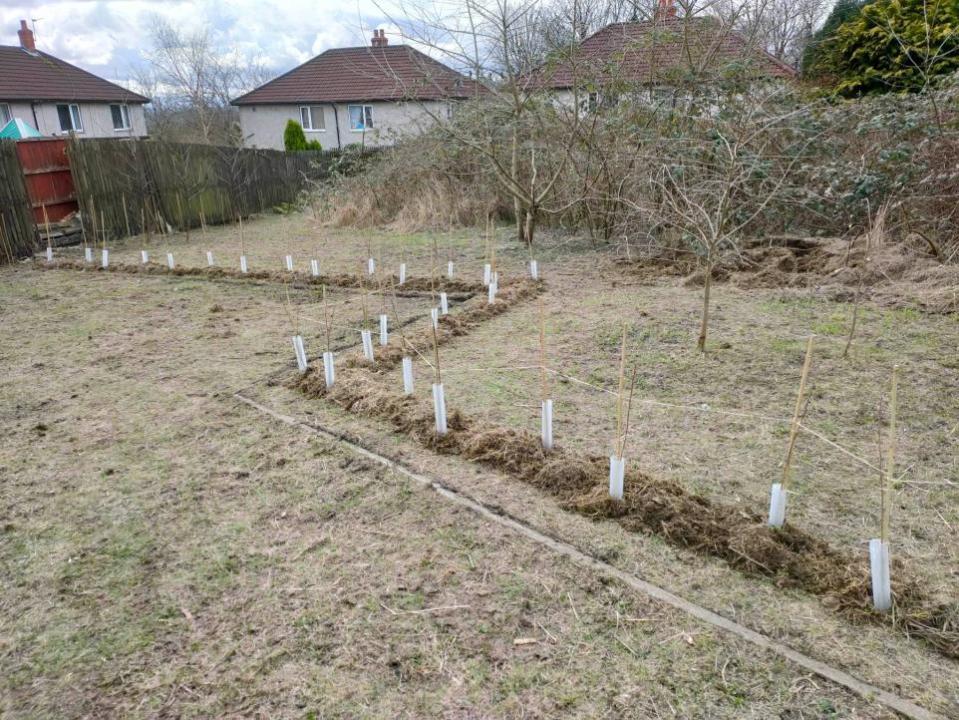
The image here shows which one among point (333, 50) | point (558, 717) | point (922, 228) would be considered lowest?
point (558, 717)

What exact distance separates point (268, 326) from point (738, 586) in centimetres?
419

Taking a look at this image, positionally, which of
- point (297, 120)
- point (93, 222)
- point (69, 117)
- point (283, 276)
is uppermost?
point (69, 117)

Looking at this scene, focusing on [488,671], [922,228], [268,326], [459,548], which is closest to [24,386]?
[268,326]

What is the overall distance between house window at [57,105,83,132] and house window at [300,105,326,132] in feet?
23.9

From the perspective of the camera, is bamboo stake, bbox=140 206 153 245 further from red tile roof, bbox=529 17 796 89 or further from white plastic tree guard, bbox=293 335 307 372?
white plastic tree guard, bbox=293 335 307 372

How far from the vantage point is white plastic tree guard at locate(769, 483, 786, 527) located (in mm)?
2221

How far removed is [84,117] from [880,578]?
87.5ft

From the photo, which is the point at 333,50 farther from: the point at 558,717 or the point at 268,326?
the point at 558,717

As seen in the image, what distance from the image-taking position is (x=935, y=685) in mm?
1658

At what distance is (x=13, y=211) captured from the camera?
8.41 metres

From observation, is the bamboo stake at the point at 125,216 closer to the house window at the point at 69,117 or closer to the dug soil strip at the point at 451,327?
the dug soil strip at the point at 451,327

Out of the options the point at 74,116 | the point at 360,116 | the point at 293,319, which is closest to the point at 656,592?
the point at 293,319

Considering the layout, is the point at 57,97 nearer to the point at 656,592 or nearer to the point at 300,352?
the point at 300,352

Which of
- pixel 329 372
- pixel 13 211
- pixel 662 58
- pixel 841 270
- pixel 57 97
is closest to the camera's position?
pixel 329 372
